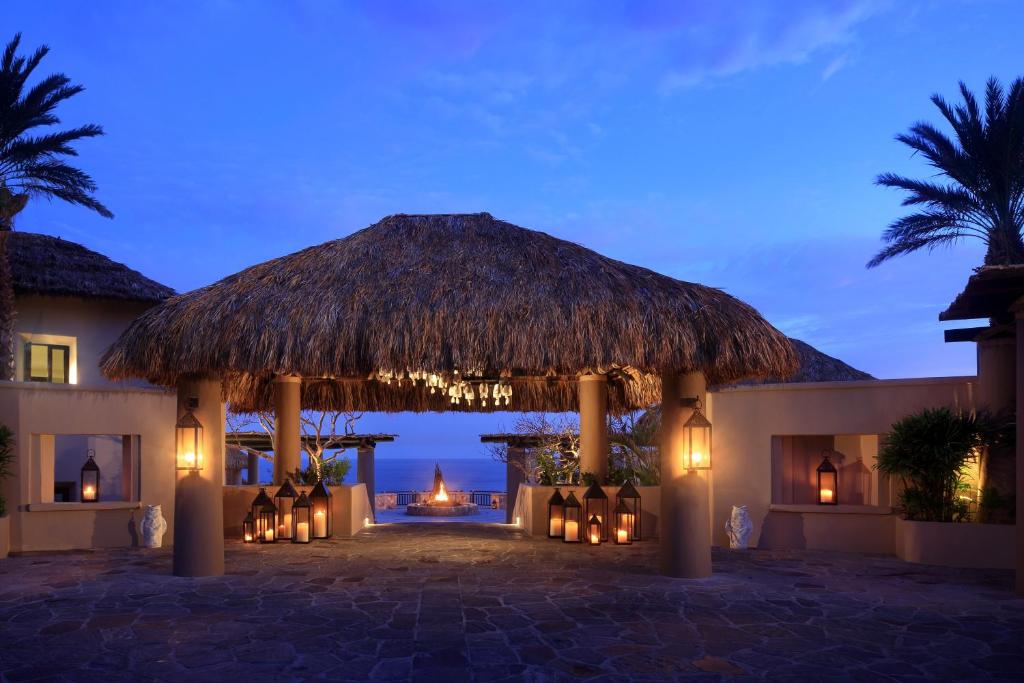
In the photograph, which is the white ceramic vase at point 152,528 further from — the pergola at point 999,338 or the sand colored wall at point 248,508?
the pergola at point 999,338

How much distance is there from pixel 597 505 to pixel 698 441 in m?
3.36

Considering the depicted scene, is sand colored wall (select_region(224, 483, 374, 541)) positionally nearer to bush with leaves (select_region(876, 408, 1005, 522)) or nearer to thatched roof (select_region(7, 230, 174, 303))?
thatched roof (select_region(7, 230, 174, 303))

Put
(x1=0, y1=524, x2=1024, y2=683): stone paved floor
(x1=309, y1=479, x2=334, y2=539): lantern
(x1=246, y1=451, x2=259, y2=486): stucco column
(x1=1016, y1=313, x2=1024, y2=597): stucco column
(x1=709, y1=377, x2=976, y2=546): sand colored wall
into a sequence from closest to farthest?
(x1=0, y1=524, x2=1024, y2=683): stone paved floor
(x1=1016, y1=313, x2=1024, y2=597): stucco column
(x1=709, y1=377, x2=976, y2=546): sand colored wall
(x1=309, y1=479, x2=334, y2=539): lantern
(x1=246, y1=451, x2=259, y2=486): stucco column

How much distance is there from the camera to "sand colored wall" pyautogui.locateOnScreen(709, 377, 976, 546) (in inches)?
400

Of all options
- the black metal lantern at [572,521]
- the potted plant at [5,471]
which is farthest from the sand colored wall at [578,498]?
the potted plant at [5,471]

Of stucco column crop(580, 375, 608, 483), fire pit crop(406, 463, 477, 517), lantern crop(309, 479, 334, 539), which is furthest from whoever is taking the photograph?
fire pit crop(406, 463, 477, 517)

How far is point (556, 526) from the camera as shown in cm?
1120

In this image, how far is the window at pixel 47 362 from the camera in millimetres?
15359

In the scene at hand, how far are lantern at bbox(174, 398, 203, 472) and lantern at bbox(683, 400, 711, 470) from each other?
5.01 metres

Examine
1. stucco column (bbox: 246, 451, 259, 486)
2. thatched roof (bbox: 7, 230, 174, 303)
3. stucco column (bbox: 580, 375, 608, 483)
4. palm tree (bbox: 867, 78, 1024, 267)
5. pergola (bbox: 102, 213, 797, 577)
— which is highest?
palm tree (bbox: 867, 78, 1024, 267)

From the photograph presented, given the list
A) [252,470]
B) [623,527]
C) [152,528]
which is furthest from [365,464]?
[623,527]

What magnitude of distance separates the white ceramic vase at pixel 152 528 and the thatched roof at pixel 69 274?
5.92 metres

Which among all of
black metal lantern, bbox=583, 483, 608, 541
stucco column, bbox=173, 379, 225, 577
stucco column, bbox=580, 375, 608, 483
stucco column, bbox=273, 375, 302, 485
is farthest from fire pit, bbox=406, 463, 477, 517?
stucco column, bbox=173, 379, 225, 577

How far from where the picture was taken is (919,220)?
13.9m
